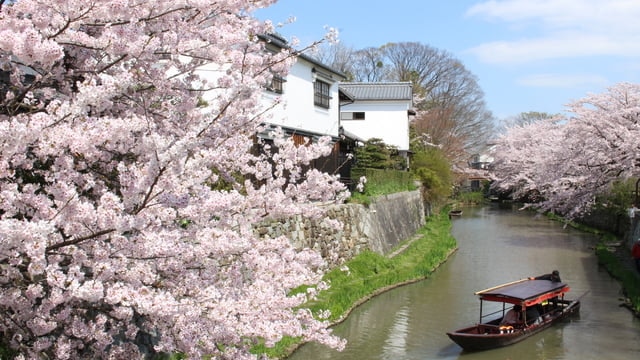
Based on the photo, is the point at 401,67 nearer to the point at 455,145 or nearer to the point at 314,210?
the point at 455,145

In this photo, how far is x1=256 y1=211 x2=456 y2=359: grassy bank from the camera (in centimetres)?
1346

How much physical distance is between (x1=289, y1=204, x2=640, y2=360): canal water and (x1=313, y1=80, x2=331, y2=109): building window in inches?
300

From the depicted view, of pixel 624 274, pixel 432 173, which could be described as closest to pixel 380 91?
pixel 432 173

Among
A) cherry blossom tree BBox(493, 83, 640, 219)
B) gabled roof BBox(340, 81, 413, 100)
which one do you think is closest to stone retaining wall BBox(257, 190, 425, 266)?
cherry blossom tree BBox(493, 83, 640, 219)

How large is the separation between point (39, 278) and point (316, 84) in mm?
19594

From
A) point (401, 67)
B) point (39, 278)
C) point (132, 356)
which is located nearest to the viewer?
point (39, 278)

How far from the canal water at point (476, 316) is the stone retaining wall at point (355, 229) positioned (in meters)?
1.86

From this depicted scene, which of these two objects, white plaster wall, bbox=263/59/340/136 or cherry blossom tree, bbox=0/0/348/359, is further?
white plaster wall, bbox=263/59/340/136

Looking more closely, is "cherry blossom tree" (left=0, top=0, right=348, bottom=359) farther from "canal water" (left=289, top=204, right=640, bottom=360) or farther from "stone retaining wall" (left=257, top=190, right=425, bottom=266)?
"canal water" (left=289, top=204, right=640, bottom=360)

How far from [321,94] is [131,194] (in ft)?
66.0

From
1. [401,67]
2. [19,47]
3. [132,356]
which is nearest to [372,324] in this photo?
[132,356]

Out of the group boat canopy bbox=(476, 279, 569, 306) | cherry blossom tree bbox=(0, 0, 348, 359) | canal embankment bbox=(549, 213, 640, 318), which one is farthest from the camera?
canal embankment bbox=(549, 213, 640, 318)

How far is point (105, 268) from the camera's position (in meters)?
3.67

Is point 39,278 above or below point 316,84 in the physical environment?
below
